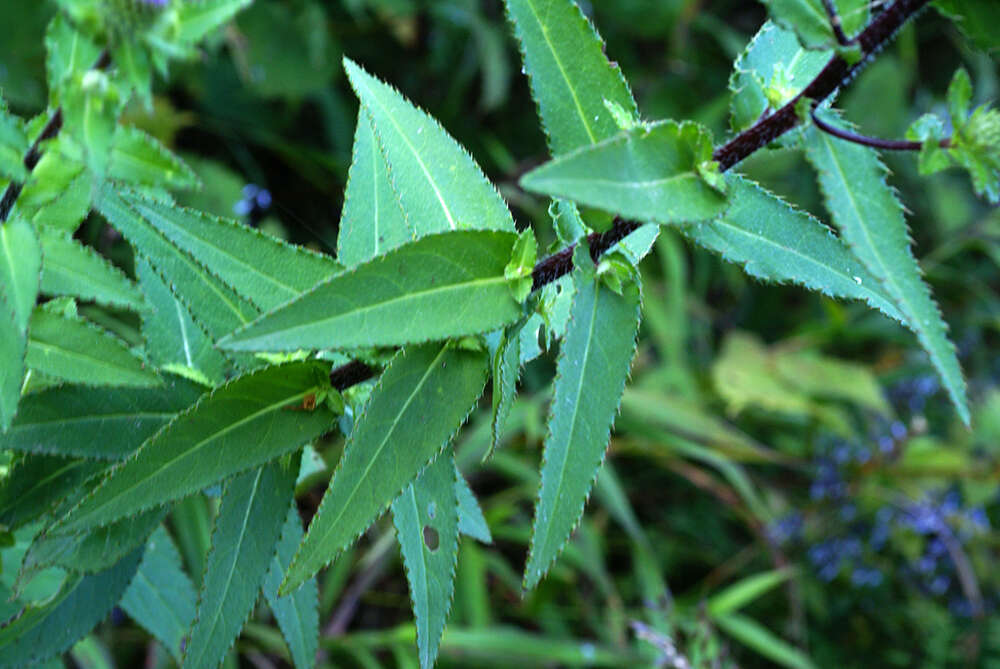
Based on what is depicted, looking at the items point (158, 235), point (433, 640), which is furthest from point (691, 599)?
point (158, 235)

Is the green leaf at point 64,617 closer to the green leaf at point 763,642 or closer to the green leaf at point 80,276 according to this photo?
the green leaf at point 80,276

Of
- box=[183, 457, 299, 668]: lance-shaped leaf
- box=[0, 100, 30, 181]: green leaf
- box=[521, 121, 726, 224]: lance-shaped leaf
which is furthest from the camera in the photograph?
box=[183, 457, 299, 668]: lance-shaped leaf

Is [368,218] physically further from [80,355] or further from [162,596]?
[162,596]

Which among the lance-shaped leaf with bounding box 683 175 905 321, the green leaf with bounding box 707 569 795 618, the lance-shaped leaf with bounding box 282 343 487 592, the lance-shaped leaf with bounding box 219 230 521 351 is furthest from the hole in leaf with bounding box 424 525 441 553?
the green leaf with bounding box 707 569 795 618

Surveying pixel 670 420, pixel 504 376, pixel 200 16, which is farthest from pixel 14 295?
pixel 670 420

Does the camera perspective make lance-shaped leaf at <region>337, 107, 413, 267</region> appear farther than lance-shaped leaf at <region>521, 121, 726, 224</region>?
Yes

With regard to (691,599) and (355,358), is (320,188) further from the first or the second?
(355,358)

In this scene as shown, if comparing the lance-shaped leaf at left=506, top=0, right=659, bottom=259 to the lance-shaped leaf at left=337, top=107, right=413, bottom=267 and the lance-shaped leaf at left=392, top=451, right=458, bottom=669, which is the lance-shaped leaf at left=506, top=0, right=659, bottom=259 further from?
the lance-shaped leaf at left=392, top=451, right=458, bottom=669
